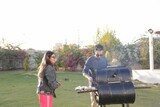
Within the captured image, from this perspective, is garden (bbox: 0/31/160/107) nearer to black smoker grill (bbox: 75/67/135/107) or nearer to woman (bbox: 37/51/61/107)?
woman (bbox: 37/51/61/107)

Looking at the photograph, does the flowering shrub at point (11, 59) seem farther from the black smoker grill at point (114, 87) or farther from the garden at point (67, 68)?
the black smoker grill at point (114, 87)

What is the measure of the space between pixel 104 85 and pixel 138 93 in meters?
5.43

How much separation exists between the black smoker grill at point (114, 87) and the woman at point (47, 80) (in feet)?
2.02

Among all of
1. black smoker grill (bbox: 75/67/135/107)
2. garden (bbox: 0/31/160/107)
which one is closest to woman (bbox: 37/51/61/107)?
black smoker grill (bbox: 75/67/135/107)

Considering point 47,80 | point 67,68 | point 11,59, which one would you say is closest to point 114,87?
point 47,80

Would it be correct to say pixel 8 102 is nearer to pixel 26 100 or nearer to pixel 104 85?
pixel 26 100

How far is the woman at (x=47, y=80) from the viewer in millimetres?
6047

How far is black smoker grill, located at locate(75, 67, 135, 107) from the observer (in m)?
5.58

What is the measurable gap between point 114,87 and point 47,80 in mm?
1202

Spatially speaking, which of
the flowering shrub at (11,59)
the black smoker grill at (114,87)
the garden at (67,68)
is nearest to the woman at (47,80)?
the black smoker grill at (114,87)

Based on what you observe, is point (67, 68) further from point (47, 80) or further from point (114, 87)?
point (114, 87)

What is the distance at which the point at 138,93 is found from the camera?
35.7 ft

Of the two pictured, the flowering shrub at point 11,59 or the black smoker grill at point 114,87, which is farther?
the flowering shrub at point 11,59

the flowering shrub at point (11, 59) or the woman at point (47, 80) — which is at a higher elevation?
the flowering shrub at point (11, 59)
